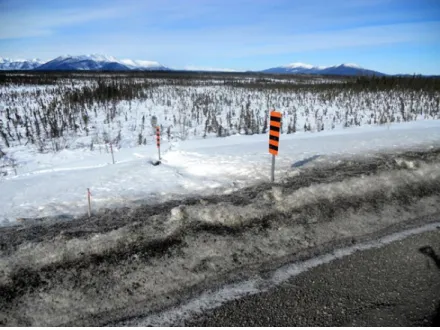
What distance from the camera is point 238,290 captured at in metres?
3.75

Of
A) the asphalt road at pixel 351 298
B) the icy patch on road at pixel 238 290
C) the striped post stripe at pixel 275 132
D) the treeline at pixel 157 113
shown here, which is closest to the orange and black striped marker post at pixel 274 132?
the striped post stripe at pixel 275 132

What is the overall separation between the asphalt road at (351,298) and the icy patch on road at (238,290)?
8 centimetres

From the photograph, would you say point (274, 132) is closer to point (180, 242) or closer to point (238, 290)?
point (180, 242)

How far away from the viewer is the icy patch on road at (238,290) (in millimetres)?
3314

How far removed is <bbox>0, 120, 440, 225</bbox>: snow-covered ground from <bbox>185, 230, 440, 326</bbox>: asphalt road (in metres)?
3.07

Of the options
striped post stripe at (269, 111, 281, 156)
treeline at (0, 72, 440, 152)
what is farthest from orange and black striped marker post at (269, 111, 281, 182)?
treeline at (0, 72, 440, 152)

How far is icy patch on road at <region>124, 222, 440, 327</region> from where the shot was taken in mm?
3314

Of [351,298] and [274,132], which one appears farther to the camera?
[274,132]

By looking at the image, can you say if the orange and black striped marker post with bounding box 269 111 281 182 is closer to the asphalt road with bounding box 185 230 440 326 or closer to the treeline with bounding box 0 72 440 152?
the asphalt road with bounding box 185 230 440 326

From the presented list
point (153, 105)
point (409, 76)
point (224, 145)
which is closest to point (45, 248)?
point (224, 145)

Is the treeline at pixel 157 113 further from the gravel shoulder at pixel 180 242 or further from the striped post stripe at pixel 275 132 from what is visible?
the gravel shoulder at pixel 180 242

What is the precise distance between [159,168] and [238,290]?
4696mm

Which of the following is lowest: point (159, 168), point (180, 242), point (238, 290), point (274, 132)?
point (238, 290)

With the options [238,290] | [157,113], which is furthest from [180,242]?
[157,113]
